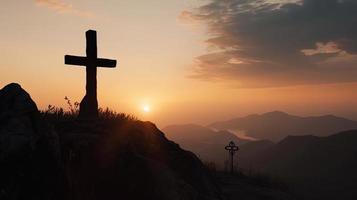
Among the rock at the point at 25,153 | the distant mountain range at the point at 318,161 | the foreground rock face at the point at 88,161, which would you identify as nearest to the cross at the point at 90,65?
the foreground rock face at the point at 88,161

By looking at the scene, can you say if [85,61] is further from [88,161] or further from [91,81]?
[88,161]

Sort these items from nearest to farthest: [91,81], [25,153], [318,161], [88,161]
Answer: [25,153] → [88,161] → [91,81] → [318,161]

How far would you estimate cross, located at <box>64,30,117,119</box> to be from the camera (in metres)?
13.4

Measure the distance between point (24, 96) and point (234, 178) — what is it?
44.0 ft

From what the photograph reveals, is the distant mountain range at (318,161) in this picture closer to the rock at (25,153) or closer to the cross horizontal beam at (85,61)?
the cross horizontal beam at (85,61)

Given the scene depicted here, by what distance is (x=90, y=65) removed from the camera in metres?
14.1

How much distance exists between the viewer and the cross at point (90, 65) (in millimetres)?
13445

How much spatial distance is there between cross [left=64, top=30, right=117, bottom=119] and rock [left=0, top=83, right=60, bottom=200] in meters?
5.63

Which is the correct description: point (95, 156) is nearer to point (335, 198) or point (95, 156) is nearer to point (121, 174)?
point (121, 174)

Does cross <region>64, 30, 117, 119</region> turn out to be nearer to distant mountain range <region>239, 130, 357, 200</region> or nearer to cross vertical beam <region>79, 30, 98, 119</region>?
cross vertical beam <region>79, 30, 98, 119</region>

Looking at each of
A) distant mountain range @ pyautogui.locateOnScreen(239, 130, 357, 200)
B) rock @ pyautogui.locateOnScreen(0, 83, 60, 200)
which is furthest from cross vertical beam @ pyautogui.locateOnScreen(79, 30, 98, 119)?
distant mountain range @ pyautogui.locateOnScreen(239, 130, 357, 200)

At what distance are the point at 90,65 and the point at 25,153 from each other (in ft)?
24.8

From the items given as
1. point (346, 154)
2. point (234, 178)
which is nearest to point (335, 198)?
point (234, 178)

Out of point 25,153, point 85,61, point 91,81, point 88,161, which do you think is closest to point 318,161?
point 91,81
